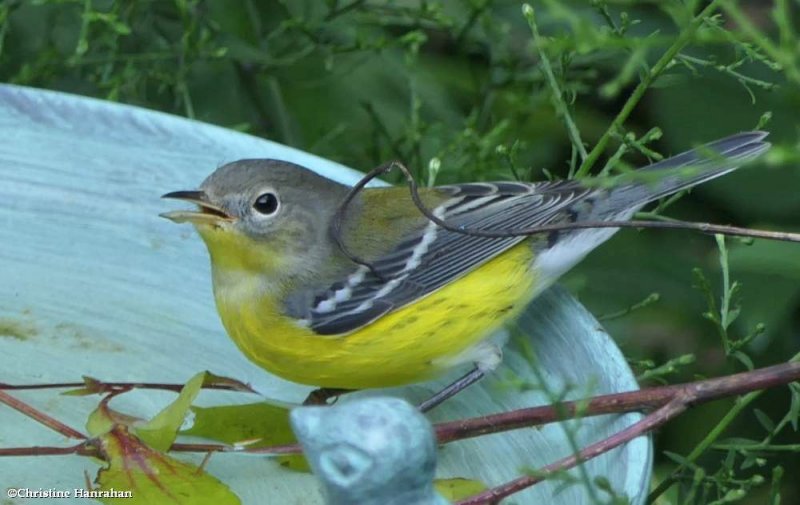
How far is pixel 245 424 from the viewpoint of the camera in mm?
2354

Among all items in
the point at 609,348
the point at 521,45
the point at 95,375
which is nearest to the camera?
the point at 609,348

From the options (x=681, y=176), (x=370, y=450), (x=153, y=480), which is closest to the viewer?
(x=370, y=450)

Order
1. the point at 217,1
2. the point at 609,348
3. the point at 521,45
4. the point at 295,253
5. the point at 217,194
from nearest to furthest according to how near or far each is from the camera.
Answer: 1. the point at 609,348
2. the point at 217,194
3. the point at 295,253
4. the point at 217,1
5. the point at 521,45

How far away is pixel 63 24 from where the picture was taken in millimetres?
4379

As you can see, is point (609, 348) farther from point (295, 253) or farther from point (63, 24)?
point (63, 24)

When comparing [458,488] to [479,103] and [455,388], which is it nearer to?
[455,388]

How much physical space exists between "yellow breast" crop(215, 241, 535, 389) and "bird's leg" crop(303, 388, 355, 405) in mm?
35

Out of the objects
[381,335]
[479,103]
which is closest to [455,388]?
[381,335]

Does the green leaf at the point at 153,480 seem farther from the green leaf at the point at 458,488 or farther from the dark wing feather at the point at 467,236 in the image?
the dark wing feather at the point at 467,236

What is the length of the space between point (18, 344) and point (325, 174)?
2.57ft

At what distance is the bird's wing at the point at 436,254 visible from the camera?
277 centimetres

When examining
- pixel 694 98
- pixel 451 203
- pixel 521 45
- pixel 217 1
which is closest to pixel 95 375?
pixel 451 203

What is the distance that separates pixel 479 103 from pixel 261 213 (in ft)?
5.82

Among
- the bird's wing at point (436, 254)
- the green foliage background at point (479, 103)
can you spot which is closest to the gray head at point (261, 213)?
the bird's wing at point (436, 254)
